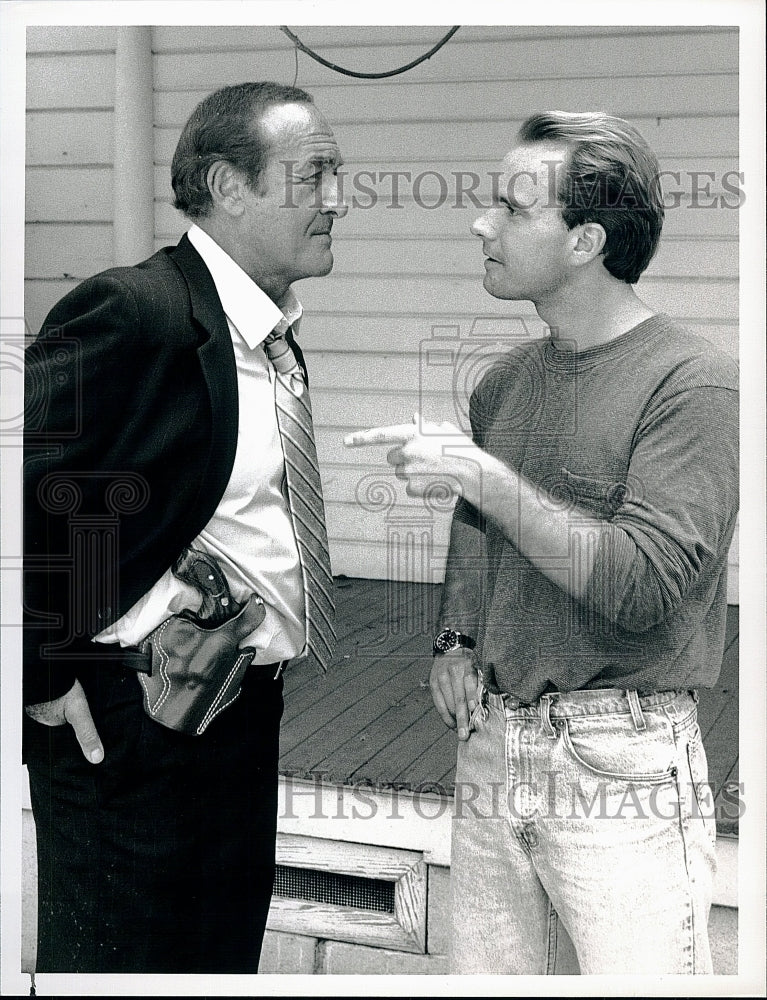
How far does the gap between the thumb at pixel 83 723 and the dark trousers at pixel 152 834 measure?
14mm

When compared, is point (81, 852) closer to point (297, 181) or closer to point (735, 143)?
point (297, 181)

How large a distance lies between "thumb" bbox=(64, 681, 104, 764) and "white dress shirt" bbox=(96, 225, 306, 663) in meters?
0.14

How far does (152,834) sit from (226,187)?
1459 millimetres

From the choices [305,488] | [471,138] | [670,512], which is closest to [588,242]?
[471,138]

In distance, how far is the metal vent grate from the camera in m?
2.84

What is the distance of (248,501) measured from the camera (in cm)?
256

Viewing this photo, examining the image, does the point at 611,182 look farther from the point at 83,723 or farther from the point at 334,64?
the point at 83,723

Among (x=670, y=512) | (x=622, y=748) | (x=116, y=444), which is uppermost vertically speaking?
(x=116, y=444)

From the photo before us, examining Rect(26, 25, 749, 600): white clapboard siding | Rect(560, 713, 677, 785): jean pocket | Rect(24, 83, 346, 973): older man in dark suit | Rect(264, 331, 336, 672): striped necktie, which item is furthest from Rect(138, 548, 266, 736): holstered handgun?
Rect(560, 713, 677, 785): jean pocket

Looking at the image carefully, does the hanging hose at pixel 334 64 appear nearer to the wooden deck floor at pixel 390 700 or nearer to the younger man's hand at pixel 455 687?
the wooden deck floor at pixel 390 700

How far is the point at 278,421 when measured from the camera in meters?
2.58

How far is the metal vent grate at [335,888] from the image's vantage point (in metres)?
2.84

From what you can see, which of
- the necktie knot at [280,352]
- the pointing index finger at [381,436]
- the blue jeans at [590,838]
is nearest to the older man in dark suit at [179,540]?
the necktie knot at [280,352]

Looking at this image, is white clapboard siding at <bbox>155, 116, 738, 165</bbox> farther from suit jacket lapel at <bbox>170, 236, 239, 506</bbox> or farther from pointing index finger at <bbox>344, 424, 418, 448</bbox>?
pointing index finger at <bbox>344, 424, 418, 448</bbox>
